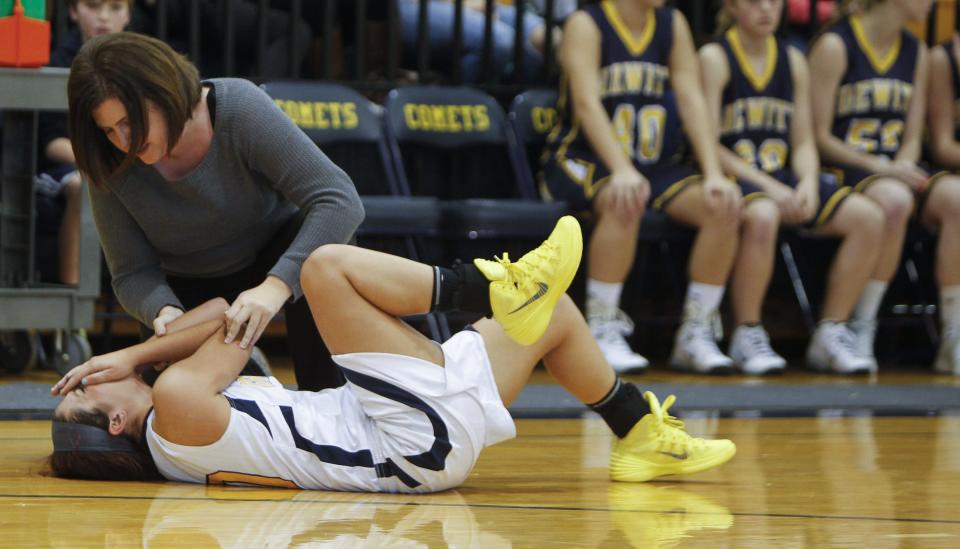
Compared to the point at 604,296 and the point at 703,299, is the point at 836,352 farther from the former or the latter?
the point at 604,296

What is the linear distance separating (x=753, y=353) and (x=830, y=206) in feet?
1.90

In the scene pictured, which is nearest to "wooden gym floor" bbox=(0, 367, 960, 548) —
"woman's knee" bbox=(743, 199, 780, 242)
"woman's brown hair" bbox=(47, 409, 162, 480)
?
"woman's brown hair" bbox=(47, 409, 162, 480)

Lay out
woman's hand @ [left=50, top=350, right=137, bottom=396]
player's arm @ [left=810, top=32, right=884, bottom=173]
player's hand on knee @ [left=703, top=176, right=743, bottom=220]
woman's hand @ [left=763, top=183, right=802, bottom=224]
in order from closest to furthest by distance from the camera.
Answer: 1. woman's hand @ [left=50, top=350, right=137, bottom=396]
2. player's hand on knee @ [left=703, top=176, right=743, bottom=220]
3. woman's hand @ [left=763, top=183, right=802, bottom=224]
4. player's arm @ [left=810, top=32, right=884, bottom=173]

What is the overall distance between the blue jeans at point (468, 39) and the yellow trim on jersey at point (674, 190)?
92 cm

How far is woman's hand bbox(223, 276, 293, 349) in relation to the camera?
→ 2371 millimetres

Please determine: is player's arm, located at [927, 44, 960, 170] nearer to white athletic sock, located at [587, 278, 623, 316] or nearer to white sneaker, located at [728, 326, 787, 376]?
white sneaker, located at [728, 326, 787, 376]

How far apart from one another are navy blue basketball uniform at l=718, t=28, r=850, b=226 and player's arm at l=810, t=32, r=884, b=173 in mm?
140

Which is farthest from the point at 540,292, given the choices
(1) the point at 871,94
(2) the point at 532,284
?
(1) the point at 871,94

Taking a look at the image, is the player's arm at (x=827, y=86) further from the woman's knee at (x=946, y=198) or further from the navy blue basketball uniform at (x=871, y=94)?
the woman's knee at (x=946, y=198)

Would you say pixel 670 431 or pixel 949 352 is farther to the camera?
pixel 949 352

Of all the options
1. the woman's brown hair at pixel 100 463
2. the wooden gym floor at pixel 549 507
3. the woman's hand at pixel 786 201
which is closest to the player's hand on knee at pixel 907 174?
the woman's hand at pixel 786 201

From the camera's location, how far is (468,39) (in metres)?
5.46

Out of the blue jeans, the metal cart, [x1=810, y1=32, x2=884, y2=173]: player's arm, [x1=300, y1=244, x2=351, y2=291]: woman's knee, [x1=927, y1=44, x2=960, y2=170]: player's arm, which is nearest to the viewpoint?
[x1=300, y1=244, x2=351, y2=291]: woman's knee

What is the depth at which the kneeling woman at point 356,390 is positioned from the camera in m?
2.31
